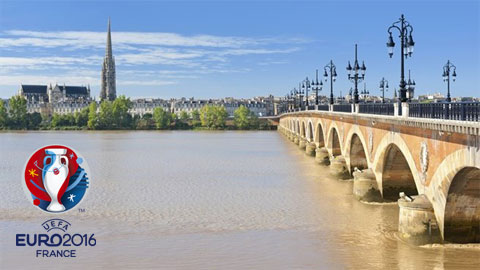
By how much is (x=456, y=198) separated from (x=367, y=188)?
9746 mm

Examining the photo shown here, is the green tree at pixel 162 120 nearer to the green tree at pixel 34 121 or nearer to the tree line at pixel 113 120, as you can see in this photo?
the tree line at pixel 113 120

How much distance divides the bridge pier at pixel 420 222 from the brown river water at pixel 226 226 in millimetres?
305

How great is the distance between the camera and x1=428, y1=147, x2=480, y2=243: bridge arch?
1633 centimetres

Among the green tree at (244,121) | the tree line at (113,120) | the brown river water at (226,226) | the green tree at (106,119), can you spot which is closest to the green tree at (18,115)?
the tree line at (113,120)

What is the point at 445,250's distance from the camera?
1750 cm

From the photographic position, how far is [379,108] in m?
26.5

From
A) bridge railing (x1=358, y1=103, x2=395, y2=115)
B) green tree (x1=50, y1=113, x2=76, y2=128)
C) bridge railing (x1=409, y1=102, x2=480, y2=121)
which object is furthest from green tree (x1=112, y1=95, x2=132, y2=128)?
bridge railing (x1=409, y1=102, x2=480, y2=121)

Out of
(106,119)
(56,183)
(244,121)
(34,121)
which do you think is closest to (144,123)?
(106,119)

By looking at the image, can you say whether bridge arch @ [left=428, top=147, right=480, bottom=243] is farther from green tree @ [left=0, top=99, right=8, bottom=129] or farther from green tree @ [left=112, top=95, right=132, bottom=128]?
green tree @ [left=0, top=99, right=8, bottom=129]

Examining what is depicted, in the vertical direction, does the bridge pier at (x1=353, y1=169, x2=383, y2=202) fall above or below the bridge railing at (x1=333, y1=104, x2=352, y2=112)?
below

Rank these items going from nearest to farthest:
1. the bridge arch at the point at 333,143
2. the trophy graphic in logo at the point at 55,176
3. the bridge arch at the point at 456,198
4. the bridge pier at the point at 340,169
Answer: the bridge arch at the point at 456,198
the trophy graphic in logo at the point at 55,176
the bridge pier at the point at 340,169
the bridge arch at the point at 333,143

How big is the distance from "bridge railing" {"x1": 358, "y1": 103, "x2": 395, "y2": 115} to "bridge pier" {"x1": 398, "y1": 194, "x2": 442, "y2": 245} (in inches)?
236

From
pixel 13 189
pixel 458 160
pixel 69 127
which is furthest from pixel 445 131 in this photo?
pixel 69 127

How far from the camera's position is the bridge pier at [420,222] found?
1806cm
